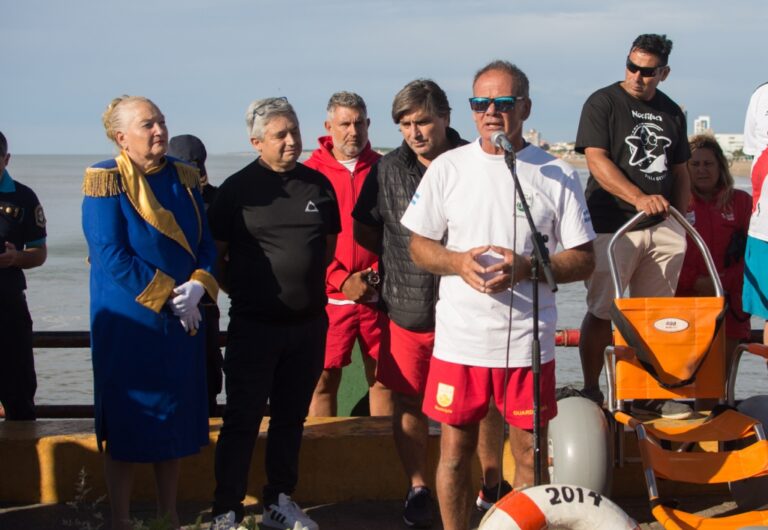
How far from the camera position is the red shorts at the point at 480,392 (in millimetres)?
4445

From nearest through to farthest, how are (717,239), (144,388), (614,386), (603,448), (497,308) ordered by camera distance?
(497,308) → (144,388) → (603,448) → (614,386) → (717,239)

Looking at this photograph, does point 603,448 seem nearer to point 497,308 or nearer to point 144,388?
point 497,308

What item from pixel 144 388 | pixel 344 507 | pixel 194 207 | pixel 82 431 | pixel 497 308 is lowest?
pixel 344 507

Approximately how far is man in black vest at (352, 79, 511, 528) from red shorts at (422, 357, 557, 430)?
724mm

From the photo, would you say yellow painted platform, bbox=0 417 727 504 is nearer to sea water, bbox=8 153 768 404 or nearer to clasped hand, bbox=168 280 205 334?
clasped hand, bbox=168 280 205 334

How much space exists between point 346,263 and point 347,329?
1.16ft

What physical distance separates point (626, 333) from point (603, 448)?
56 centimetres

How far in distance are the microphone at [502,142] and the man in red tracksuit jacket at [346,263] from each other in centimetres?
178

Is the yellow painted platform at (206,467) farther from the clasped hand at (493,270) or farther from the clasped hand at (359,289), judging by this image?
the clasped hand at (493,270)

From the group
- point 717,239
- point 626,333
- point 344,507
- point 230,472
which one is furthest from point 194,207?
point 717,239

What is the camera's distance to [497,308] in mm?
4410

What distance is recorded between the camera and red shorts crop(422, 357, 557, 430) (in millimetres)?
4445

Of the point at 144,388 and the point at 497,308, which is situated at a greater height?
the point at 497,308

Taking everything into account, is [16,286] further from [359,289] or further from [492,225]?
[492,225]
